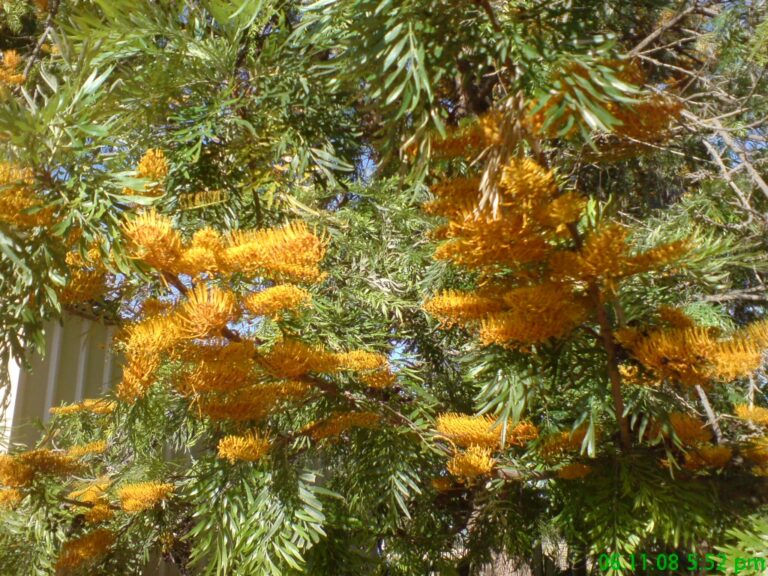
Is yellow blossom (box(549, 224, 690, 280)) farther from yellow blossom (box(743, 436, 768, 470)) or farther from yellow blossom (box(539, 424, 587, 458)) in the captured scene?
yellow blossom (box(743, 436, 768, 470))

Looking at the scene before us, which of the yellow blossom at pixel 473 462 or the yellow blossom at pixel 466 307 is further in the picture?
the yellow blossom at pixel 473 462

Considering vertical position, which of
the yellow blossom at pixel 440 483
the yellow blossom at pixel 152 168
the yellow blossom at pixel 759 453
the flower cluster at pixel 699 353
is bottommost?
the yellow blossom at pixel 440 483

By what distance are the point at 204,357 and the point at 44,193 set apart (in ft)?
0.62

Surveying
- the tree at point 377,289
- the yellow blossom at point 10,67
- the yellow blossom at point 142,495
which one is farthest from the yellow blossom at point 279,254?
the yellow blossom at point 10,67

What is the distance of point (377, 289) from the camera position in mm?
1221

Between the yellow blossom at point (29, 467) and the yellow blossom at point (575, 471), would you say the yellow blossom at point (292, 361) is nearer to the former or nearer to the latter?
the yellow blossom at point (575, 471)

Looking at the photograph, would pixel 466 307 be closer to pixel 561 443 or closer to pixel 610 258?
pixel 610 258

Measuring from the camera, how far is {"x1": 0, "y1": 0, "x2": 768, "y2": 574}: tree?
520 millimetres

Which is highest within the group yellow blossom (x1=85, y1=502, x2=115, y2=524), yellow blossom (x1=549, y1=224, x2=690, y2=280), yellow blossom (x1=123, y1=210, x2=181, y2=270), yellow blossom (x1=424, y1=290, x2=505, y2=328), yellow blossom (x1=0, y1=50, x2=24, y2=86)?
yellow blossom (x1=0, y1=50, x2=24, y2=86)

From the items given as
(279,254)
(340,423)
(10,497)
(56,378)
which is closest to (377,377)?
(340,423)

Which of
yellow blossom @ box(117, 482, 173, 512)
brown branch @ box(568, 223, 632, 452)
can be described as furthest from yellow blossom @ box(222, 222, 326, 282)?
yellow blossom @ box(117, 482, 173, 512)

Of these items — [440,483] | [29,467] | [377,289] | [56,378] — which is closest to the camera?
[440,483]

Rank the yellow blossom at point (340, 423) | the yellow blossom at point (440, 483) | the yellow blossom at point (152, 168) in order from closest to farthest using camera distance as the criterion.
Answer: the yellow blossom at point (152, 168), the yellow blossom at point (340, 423), the yellow blossom at point (440, 483)

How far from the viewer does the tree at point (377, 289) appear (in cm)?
52
